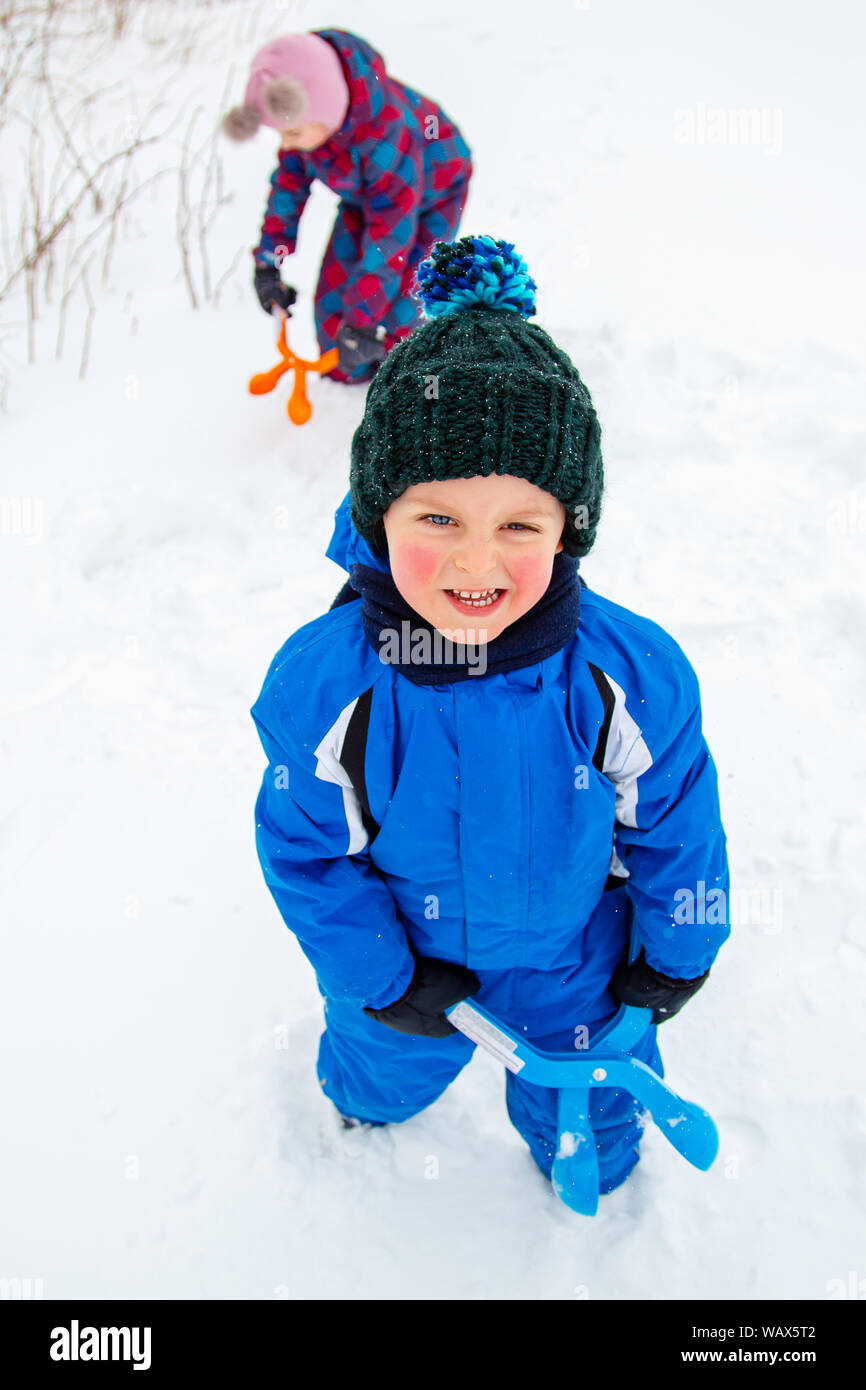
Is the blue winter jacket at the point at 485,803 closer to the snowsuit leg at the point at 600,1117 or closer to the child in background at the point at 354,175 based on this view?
the snowsuit leg at the point at 600,1117

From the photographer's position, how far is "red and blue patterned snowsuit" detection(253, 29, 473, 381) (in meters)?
2.70

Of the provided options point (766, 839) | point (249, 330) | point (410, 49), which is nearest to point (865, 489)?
point (766, 839)

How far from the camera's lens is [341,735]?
3.84ft

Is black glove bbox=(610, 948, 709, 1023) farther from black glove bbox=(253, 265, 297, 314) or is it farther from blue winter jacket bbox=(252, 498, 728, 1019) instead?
black glove bbox=(253, 265, 297, 314)

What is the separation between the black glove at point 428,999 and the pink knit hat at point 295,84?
226 cm

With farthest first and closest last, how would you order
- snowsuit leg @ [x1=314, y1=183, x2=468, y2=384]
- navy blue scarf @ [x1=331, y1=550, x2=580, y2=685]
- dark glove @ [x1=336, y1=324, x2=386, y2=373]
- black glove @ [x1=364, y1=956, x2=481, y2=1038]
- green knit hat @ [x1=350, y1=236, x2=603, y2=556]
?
snowsuit leg @ [x1=314, y1=183, x2=468, y2=384] → dark glove @ [x1=336, y1=324, x2=386, y2=373] → black glove @ [x1=364, y1=956, x2=481, y2=1038] → navy blue scarf @ [x1=331, y1=550, x2=580, y2=685] → green knit hat @ [x1=350, y1=236, x2=603, y2=556]

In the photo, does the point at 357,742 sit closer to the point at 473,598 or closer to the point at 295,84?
the point at 473,598

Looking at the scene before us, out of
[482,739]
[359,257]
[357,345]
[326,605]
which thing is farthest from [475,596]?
[359,257]

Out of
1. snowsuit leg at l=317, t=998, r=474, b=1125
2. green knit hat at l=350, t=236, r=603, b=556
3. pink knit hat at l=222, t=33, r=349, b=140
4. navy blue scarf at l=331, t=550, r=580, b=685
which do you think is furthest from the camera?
pink knit hat at l=222, t=33, r=349, b=140

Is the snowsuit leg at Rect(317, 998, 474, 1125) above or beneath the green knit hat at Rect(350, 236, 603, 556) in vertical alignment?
beneath

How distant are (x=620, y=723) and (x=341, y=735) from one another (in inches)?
13.4

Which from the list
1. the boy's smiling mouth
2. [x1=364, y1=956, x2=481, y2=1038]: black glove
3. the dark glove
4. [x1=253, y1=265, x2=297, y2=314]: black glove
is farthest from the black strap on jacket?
[x1=253, y1=265, x2=297, y2=314]: black glove

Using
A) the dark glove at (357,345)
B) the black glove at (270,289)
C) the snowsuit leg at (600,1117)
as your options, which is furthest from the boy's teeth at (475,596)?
the black glove at (270,289)
